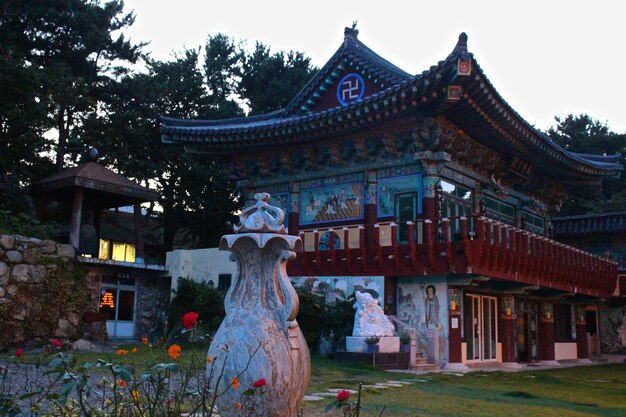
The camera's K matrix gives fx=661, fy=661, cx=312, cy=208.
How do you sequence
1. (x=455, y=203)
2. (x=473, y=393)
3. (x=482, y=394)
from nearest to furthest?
(x=482, y=394)
(x=473, y=393)
(x=455, y=203)

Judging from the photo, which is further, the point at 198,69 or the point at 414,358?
the point at 198,69

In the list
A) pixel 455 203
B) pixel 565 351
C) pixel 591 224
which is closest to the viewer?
pixel 455 203

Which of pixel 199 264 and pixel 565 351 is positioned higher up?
pixel 199 264

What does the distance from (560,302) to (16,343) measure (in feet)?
56.1

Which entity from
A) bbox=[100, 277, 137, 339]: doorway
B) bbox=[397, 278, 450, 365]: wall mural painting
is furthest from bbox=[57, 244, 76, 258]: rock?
bbox=[397, 278, 450, 365]: wall mural painting

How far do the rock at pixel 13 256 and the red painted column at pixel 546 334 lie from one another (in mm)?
15439

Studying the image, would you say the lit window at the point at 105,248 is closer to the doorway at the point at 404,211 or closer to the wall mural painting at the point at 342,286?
the wall mural painting at the point at 342,286

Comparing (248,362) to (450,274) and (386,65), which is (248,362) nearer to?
(450,274)

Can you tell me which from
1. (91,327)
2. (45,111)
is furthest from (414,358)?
(45,111)

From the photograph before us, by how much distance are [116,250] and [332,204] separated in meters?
13.3

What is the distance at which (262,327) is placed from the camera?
567cm

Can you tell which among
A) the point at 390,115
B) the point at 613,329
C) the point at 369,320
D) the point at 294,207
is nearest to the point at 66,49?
the point at 294,207

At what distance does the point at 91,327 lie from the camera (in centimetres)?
1627

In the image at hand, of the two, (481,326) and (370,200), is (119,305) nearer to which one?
(370,200)
